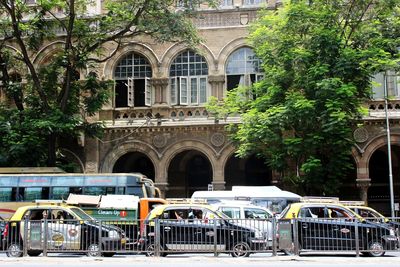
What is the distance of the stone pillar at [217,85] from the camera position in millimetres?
27812

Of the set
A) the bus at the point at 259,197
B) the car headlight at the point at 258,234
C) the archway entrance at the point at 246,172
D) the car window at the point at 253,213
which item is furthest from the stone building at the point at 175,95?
the car headlight at the point at 258,234

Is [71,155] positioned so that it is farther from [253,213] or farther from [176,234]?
[176,234]

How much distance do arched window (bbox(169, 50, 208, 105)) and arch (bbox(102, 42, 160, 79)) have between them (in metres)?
0.81

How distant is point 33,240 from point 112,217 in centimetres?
515

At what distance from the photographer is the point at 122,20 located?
24.9 meters

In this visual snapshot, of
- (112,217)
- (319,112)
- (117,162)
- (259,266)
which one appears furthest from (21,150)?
(259,266)

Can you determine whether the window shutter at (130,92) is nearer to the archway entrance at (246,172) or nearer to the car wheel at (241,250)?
the archway entrance at (246,172)

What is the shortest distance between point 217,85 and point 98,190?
8.72 meters

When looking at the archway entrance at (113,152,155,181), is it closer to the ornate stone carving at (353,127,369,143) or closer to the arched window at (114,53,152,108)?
the arched window at (114,53,152,108)

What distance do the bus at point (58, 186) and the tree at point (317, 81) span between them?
453cm

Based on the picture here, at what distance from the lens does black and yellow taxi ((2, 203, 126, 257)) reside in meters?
15.1

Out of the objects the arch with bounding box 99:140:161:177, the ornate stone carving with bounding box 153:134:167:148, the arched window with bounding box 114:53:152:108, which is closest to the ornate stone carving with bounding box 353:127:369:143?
the ornate stone carving with bounding box 153:134:167:148

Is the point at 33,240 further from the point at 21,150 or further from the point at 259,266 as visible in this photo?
the point at 21,150

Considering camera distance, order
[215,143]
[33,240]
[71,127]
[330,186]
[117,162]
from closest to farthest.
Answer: [33,240] < [330,186] < [71,127] < [215,143] < [117,162]
